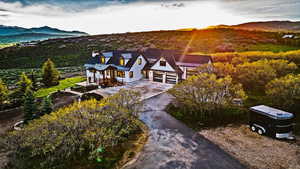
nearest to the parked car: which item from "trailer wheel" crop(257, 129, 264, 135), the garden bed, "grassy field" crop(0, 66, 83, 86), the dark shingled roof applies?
"trailer wheel" crop(257, 129, 264, 135)

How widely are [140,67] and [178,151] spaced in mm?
21455

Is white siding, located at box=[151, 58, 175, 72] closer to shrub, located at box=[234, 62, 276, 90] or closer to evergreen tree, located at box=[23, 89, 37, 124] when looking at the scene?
shrub, located at box=[234, 62, 276, 90]

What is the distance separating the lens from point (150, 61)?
34.1 m

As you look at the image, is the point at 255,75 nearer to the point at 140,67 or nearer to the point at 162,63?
the point at 162,63

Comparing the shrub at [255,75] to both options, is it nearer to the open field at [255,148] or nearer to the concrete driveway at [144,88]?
the concrete driveway at [144,88]

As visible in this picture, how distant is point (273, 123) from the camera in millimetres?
13594

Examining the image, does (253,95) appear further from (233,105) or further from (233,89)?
(233,89)

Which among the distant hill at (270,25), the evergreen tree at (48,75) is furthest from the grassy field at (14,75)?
the distant hill at (270,25)

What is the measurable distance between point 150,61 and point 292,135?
2389 cm

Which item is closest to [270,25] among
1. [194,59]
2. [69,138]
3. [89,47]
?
[89,47]

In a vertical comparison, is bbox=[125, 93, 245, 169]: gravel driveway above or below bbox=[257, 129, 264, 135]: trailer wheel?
below

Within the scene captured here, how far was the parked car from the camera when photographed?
13445mm

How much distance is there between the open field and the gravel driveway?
80cm

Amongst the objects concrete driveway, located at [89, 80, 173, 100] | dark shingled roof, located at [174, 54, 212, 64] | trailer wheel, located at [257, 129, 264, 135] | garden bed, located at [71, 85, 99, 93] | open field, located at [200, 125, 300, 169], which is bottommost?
open field, located at [200, 125, 300, 169]
